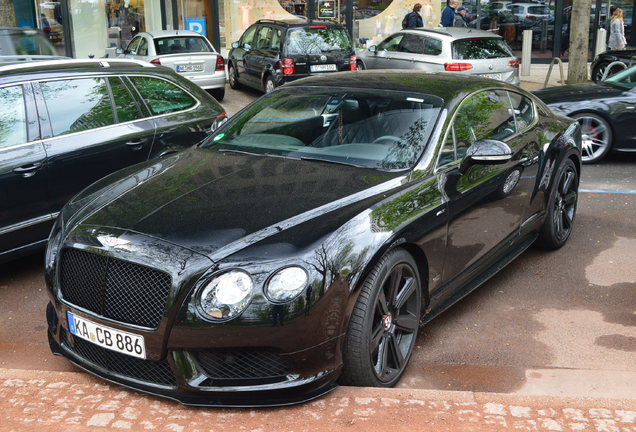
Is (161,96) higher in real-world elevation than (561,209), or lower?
higher

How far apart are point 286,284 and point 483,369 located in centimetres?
163

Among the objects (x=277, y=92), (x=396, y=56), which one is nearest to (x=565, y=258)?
(x=277, y=92)

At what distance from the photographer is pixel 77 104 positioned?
6.43 metres

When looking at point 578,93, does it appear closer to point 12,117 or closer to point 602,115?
point 602,115

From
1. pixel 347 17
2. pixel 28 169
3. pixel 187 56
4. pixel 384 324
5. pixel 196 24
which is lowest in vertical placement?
pixel 384 324

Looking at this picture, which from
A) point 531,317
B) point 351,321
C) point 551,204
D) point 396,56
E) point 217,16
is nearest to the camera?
point 351,321

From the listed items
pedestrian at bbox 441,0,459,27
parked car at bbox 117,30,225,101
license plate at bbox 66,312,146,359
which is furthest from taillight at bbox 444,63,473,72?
license plate at bbox 66,312,146,359

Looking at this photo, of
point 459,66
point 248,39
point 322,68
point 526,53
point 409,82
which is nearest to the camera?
point 409,82

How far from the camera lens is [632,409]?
379cm

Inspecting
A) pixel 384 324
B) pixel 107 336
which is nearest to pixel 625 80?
pixel 384 324

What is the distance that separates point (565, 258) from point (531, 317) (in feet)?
4.57

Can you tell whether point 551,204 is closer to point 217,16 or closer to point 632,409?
point 632,409

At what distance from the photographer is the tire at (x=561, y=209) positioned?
6508 millimetres

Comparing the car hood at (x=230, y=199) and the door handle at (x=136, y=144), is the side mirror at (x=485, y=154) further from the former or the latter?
the door handle at (x=136, y=144)
